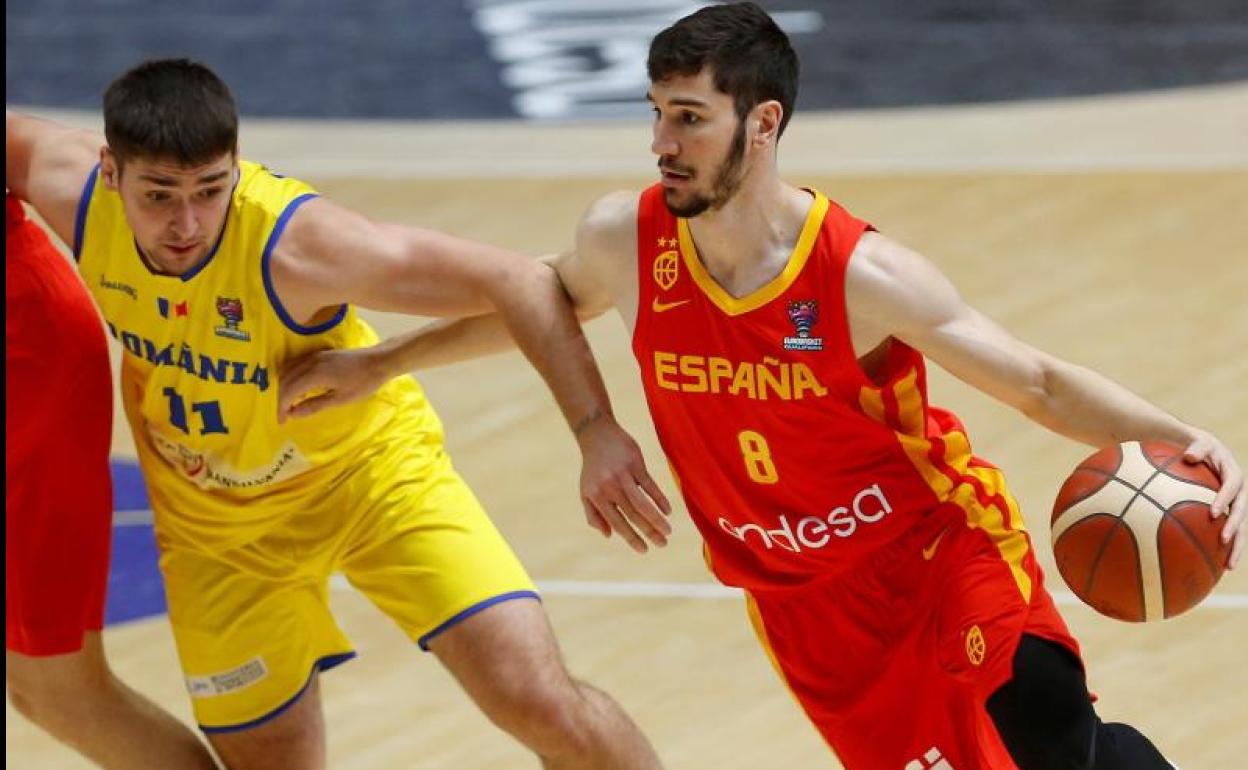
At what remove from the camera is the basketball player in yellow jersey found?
514cm

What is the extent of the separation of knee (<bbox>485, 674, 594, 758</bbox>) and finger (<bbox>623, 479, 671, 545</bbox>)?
75cm

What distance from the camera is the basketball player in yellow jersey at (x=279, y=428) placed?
5.14 m

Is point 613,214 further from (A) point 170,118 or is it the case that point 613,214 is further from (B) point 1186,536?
(B) point 1186,536

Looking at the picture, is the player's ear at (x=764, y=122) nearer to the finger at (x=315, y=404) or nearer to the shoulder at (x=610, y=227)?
the shoulder at (x=610, y=227)

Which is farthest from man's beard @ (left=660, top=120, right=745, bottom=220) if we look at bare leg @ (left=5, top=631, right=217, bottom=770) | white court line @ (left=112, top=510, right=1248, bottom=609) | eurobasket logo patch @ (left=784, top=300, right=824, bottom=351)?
white court line @ (left=112, top=510, right=1248, bottom=609)

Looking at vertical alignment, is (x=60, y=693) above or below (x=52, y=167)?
below

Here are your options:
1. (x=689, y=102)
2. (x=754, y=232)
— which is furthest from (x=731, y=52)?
(x=754, y=232)

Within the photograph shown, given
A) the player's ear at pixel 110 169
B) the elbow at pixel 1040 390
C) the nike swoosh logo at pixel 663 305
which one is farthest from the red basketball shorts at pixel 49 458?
the elbow at pixel 1040 390

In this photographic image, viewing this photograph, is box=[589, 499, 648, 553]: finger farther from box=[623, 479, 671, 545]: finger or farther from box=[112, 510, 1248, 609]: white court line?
box=[112, 510, 1248, 609]: white court line

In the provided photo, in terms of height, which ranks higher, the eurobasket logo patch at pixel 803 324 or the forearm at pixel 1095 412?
the eurobasket logo patch at pixel 803 324

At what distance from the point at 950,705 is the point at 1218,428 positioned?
4.05 m

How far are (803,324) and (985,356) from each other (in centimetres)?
38

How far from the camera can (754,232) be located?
4.86m

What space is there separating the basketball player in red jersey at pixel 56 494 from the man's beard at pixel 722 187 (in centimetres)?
170
